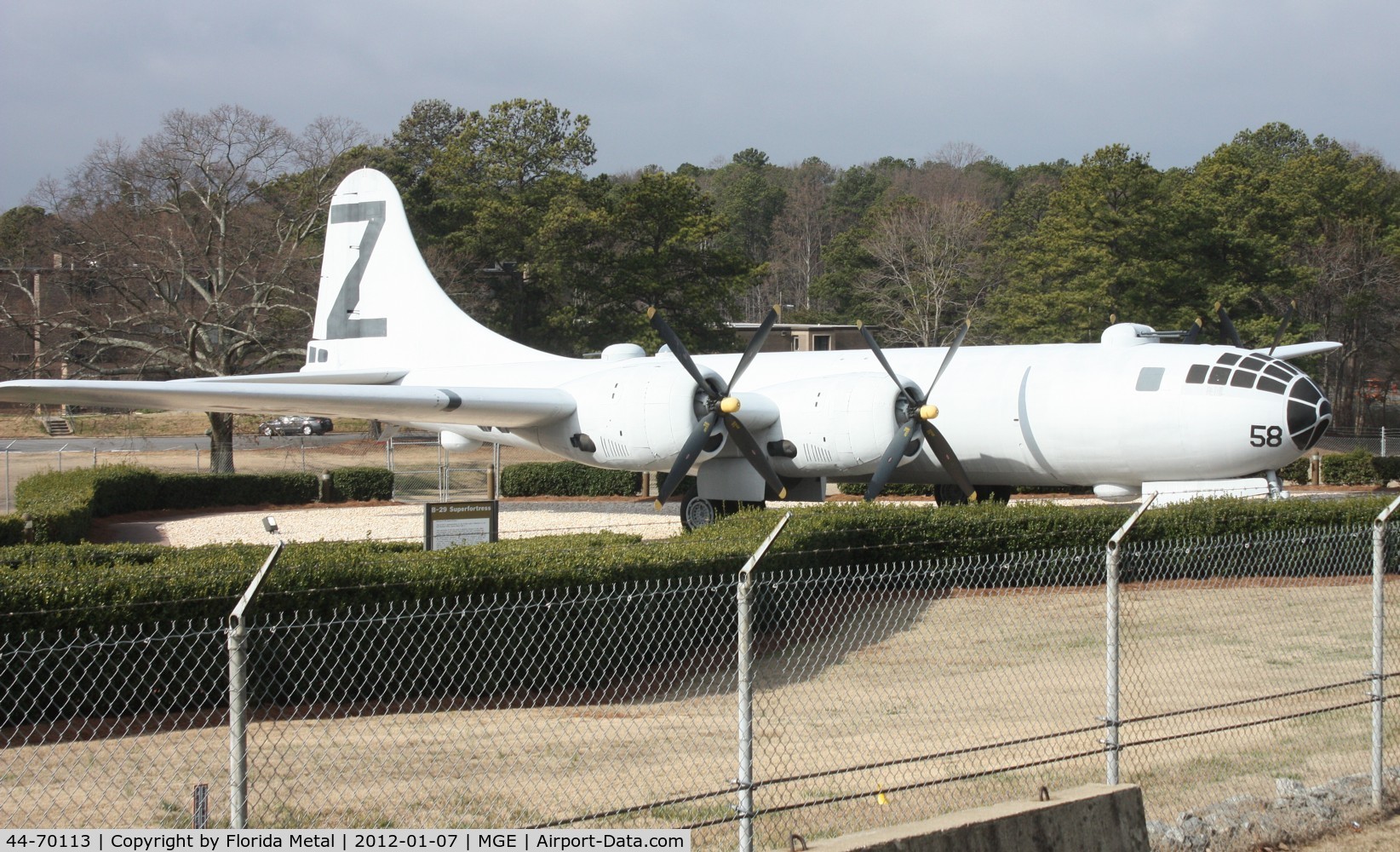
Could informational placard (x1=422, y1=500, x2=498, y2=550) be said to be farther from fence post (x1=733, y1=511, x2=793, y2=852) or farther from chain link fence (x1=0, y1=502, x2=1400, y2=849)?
fence post (x1=733, y1=511, x2=793, y2=852)

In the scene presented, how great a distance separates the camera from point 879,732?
9.47 metres

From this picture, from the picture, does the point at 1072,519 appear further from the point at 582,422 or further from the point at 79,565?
the point at 79,565

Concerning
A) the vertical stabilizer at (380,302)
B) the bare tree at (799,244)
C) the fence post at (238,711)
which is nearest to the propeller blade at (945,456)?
the vertical stabilizer at (380,302)

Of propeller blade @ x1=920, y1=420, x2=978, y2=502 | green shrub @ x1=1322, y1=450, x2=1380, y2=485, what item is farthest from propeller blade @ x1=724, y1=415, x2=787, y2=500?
green shrub @ x1=1322, y1=450, x2=1380, y2=485

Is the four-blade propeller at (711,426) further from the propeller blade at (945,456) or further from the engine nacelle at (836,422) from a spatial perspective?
the propeller blade at (945,456)

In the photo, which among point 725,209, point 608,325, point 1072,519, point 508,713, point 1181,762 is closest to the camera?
point 1181,762

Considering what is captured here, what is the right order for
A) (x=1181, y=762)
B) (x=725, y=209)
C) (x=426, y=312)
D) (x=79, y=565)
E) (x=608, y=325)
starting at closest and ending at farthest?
(x=1181, y=762) → (x=79, y=565) → (x=426, y=312) → (x=608, y=325) → (x=725, y=209)

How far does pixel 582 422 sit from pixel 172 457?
33.1 meters

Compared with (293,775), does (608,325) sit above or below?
above

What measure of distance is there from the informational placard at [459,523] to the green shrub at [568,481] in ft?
52.4

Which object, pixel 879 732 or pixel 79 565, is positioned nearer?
pixel 879 732

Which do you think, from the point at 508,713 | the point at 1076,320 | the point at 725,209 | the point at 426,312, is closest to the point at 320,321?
the point at 426,312

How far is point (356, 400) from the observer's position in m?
20.6

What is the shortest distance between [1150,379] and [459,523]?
10.6m
